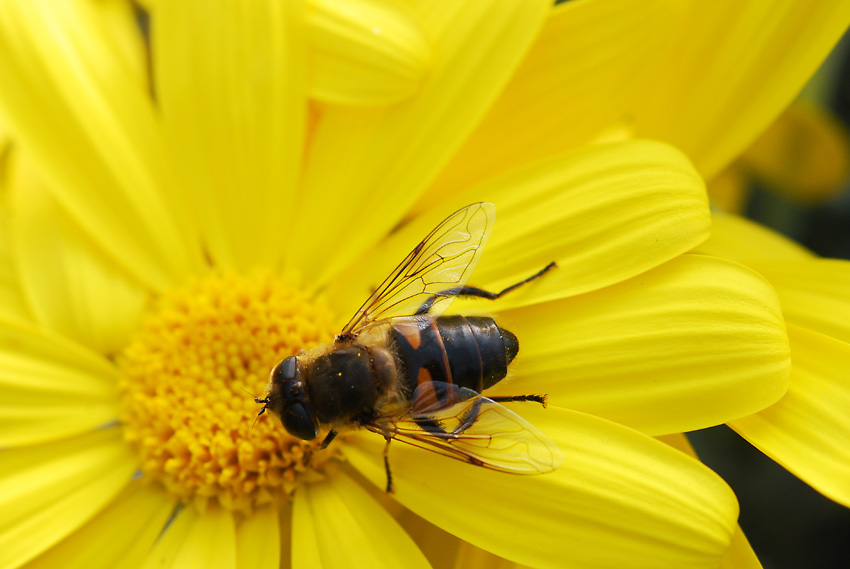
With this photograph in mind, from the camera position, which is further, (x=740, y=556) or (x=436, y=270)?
(x=436, y=270)

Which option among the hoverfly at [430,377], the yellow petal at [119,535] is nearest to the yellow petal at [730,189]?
the hoverfly at [430,377]

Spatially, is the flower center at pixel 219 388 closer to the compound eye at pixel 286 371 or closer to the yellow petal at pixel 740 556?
the compound eye at pixel 286 371

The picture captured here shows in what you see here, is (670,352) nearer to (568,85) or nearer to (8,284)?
(568,85)

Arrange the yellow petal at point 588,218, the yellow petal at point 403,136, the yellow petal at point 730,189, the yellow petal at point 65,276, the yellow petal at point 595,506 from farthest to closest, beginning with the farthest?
1. the yellow petal at point 730,189
2. the yellow petal at point 65,276
3. the yellow petal at point 403,136
4. the yellow petal at point 588,218
5. the yellow petal at point 595,506

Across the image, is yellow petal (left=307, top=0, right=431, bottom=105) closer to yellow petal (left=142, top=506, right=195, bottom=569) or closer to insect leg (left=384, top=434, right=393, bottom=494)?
insect leg (left=384, top=434, right=393, bottom=494)

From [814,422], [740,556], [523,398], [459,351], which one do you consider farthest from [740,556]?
[459,351]

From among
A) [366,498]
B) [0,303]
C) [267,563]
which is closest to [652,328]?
[366,498]
